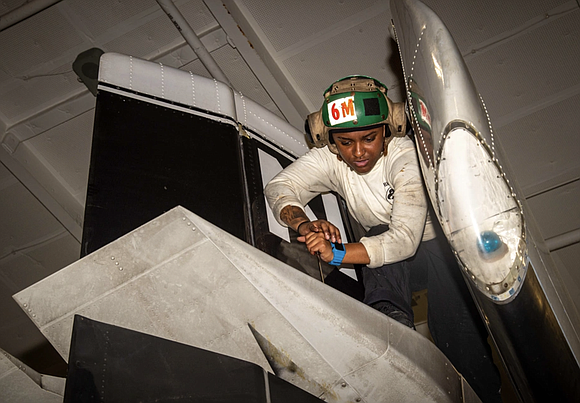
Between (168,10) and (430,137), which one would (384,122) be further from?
(168,10)

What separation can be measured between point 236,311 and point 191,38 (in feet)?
11.9

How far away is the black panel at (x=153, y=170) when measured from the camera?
2744 mm

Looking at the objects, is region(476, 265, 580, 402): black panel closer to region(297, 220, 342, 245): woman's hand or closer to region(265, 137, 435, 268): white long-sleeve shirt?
region(265, 137, 435, 268): white long-sleeve shirt

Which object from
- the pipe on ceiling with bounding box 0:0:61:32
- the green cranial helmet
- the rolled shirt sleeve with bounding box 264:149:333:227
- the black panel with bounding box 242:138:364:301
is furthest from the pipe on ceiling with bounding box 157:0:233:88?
the green cranial helmet

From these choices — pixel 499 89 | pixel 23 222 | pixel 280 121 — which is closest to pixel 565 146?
pixel 499 89

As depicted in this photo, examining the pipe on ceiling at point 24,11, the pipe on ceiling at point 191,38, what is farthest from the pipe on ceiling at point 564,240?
the pipe on ceiling at point 24,11

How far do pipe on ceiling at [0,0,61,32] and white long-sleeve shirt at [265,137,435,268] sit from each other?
293cm

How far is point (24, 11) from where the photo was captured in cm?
461

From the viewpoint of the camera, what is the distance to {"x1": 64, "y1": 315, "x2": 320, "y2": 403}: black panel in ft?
6.27

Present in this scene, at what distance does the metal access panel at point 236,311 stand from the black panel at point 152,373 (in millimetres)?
38

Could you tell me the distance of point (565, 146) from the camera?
224 inches

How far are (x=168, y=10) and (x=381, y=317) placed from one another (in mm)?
3771

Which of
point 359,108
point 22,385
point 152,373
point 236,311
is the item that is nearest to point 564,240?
point 359,108

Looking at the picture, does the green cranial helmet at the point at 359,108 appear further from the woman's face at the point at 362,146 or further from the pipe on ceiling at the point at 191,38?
the pipe on ceiling at the point at 191,38
